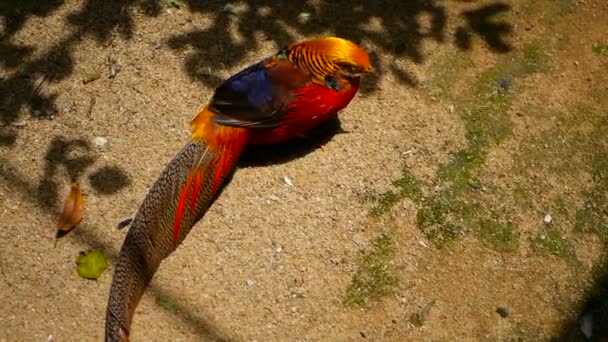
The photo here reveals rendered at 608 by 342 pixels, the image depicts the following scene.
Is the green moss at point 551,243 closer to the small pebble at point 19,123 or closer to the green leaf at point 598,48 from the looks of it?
the green leaf at point 598,48

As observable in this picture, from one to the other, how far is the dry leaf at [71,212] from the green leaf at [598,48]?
3143 mm

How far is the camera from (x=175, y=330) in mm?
3211

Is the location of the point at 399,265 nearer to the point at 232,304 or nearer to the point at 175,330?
the point at 232,304

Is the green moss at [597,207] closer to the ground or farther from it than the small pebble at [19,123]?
closer to the ground

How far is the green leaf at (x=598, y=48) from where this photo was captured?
14.3 feet

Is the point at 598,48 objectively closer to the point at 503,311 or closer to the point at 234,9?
the point at 503,311

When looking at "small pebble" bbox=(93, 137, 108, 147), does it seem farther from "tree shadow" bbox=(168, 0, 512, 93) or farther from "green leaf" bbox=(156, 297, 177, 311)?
"green leaf" bbox=(156, 297, 177, 311)

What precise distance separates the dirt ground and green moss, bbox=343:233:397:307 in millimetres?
11

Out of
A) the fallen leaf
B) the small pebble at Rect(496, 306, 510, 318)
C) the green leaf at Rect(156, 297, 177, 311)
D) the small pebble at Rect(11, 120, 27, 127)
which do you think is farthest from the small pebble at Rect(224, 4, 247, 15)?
the small pebble at Rect(496, 306, 510, 318)

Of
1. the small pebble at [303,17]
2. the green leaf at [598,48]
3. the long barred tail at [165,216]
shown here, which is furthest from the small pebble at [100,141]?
the green leaf at [598,48]

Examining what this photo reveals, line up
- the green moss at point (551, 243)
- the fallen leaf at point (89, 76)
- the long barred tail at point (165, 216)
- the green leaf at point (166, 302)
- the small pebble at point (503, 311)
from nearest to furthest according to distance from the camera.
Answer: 1. the long barred tail at point (165, 216)
2. the green leaf at point (166, 302)
3. the small pebble at point (503, 311)
4. the green moss at point (551, 243)
5. the fallen leaf at point (89, 76)

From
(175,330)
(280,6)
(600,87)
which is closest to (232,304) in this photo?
(175,330)

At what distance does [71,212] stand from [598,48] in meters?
3.24

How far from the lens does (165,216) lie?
3264mm
